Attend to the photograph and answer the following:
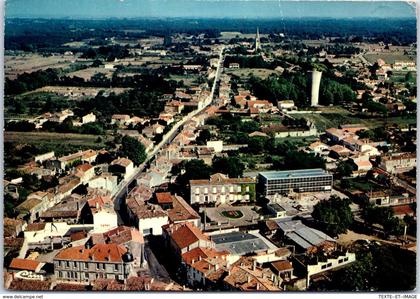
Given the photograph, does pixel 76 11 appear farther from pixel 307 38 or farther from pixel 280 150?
pixel 307 38

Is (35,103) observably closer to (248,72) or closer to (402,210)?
(248,72)

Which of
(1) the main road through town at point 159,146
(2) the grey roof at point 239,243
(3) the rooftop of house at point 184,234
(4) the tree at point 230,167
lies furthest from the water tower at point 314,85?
(3) the rooftop of house at point 184,234

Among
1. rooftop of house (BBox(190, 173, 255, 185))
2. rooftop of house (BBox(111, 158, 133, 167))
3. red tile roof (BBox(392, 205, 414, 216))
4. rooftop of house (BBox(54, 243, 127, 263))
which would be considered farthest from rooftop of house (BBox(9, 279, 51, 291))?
rooftop of house (BBox(111, 158, 133, 167))

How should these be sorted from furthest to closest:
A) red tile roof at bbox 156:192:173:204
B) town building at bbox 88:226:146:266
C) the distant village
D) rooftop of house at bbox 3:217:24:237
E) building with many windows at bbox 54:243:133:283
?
red tile roof at bbox 156:192:173:204 < rooftop of house at bbox 3:217:24:237 < town building at bbox 88:226:146:266 < the distant village < building with many windows at bbox 54:243:133:283

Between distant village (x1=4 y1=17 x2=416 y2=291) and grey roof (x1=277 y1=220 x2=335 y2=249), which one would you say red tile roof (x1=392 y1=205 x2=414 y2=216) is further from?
grey roof (x1=277 y1=220 x2=335 y2=249)

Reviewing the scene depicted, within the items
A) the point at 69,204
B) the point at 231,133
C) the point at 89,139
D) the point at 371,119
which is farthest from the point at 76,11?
the point at 371,119

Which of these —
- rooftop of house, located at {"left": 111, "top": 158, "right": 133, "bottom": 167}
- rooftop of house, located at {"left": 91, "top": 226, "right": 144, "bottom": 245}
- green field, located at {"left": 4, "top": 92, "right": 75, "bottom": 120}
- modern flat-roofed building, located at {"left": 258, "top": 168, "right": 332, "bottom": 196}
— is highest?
green field, located at {"left": 4, "top": 92, "right": 75, "bottom": 120}

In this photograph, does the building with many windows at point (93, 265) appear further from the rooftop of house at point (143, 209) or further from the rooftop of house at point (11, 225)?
the rooftop of house at point (143, 209)
